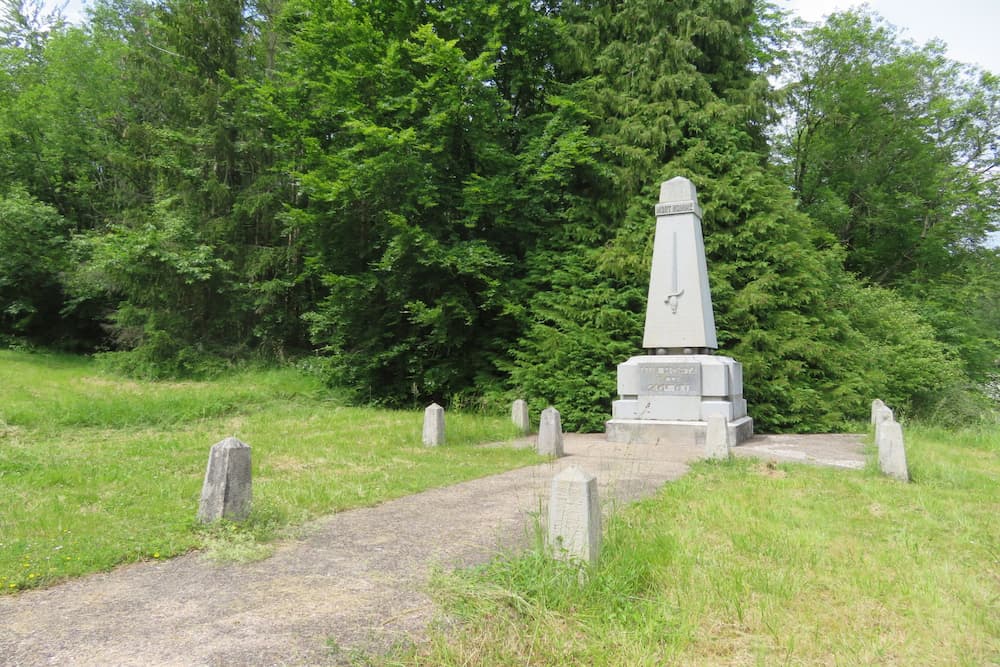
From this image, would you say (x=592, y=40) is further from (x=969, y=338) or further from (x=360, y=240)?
(x=969, y=338)

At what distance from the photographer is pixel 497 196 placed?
15227mm

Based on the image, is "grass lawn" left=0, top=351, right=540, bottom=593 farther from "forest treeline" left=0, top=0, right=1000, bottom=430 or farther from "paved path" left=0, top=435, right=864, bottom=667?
"forest treeline" left=0, top=0, right=1000, bottom=430

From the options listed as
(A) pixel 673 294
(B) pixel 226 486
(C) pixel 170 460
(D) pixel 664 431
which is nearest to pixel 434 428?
(C) pixel 170 460

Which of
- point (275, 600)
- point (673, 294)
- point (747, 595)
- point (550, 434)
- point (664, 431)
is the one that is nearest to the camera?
point (747, 595)

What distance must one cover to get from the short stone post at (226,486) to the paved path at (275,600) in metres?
0.56

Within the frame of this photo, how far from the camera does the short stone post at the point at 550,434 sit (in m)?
8.99

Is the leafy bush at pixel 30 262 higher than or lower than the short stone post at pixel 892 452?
higher

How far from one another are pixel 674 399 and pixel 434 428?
467cm

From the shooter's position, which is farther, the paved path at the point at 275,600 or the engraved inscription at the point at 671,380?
the engraved inscription at the point at 671,380

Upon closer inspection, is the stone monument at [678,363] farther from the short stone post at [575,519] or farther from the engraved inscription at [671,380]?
the short stone post at [575,519]

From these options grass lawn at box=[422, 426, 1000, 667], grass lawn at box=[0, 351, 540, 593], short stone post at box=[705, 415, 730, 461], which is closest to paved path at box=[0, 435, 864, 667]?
grass lawn at box=[0, 351, 540, 593]

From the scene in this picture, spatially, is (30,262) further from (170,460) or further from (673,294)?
(673,294)

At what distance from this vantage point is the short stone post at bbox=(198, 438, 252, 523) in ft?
15.5

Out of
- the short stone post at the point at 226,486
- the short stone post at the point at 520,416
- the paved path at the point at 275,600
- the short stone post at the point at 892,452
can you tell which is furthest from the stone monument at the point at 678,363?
the short stone post at the point at 226,486
